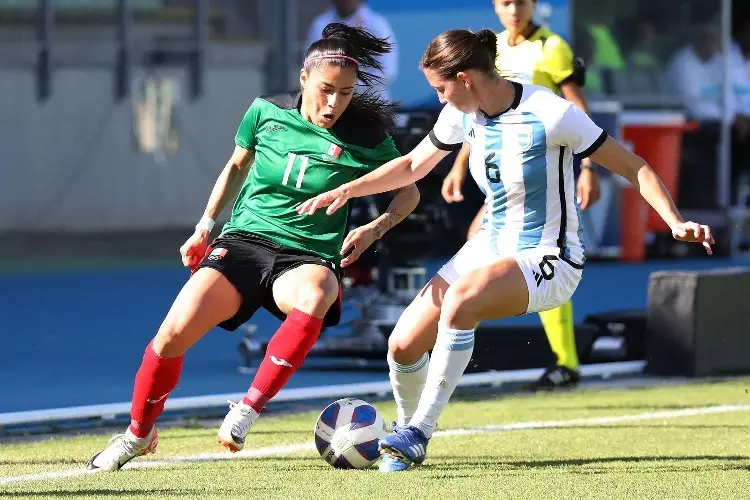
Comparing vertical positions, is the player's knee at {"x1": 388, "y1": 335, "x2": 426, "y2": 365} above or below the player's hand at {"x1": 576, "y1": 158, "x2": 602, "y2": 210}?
below

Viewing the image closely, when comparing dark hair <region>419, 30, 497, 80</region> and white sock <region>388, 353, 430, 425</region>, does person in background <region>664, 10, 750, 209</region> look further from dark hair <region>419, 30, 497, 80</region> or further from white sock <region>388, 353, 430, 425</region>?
dark hair <region>419, 30, 497, 80</region>

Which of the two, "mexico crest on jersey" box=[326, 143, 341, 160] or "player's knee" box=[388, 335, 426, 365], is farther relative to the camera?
"mexico crest on jersey" box=[326, 143, 341, 160]

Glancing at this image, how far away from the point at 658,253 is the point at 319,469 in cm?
1166

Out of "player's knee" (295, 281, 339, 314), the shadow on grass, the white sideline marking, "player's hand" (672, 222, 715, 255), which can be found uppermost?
"player's hand" (672, 222, 715, 255)

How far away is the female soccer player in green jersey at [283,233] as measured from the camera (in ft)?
19.8

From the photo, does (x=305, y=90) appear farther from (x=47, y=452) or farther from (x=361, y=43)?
(x=47, y=452)

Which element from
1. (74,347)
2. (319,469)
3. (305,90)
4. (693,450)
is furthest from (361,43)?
(74,347)

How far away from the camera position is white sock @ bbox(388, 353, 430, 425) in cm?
629

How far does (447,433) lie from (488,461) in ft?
2.66

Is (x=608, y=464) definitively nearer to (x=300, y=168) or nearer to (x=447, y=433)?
(x=447, y=433)

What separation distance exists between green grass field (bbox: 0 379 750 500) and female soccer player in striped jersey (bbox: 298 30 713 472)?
341 mm

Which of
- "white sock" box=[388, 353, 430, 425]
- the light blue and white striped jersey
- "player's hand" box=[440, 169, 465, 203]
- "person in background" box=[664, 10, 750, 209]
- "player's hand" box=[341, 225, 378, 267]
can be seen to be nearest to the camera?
the light blue and white striped jersey

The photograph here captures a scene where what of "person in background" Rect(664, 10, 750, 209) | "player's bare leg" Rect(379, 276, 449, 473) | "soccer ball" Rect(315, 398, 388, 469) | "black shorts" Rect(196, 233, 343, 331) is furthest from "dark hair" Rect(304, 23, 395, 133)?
"person in background" Rect(664, 10, 750, 209)

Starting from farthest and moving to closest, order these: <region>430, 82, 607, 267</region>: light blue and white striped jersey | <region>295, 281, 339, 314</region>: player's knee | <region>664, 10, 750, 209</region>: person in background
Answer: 1. <region>664, 10, 750, 209</region>: person in background
2. <region>295, 281, 339, 314</region>: player's knee
3. <region>430, 82, 607, 267</region>: light blue and white striped jersey
